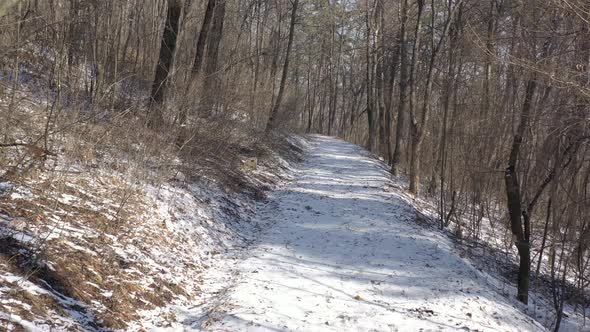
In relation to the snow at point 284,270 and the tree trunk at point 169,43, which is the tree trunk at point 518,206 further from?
the tree trunk at point 169,43

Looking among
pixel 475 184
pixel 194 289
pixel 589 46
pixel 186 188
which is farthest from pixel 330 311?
pixel 475 184

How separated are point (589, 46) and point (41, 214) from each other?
6.64 metres

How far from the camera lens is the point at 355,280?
20.4 ft

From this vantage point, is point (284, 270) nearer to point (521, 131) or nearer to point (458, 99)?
point (521, 131)

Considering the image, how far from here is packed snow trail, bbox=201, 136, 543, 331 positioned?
4.94m

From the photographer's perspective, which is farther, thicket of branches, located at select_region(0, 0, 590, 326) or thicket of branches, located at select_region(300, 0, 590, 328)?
thicket of branches, located at select_region(300, 0, 590, 328)

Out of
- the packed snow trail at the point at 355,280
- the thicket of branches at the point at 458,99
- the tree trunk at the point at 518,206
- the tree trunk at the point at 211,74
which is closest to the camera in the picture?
the packed snow trail at the point at 355,280

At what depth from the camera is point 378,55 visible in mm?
24969

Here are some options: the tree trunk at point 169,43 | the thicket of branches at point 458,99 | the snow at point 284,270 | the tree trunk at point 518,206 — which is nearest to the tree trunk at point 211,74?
the thicket of branches at point 458,99

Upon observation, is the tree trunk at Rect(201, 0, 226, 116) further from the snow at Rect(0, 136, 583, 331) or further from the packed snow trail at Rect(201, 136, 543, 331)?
the packed snow trail at Rect(201, 136, 543, 331)

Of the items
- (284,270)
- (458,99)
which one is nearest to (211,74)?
(284,270)

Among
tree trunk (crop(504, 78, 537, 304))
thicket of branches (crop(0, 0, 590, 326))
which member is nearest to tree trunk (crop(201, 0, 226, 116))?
thicket of branches (crop(0, 0, 590, 326))

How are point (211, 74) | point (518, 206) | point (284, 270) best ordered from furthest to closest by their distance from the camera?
1. point (211, 74)
2. point (518, 206)
3. point (284, 270)

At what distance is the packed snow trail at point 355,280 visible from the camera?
16.2ft
